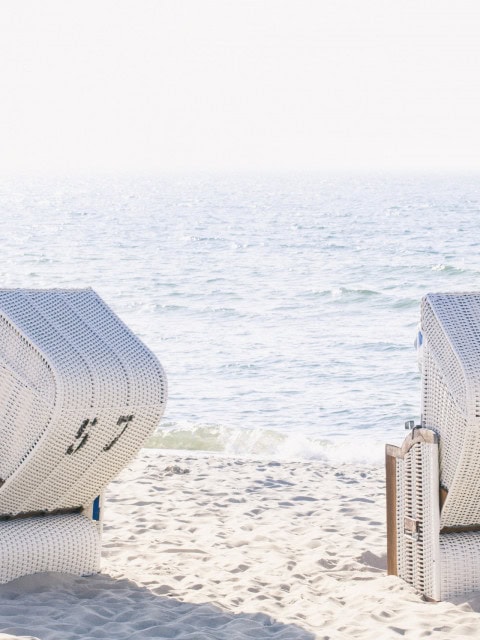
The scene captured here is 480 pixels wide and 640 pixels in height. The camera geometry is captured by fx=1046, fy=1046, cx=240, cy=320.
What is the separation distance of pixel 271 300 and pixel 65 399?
18423 mm

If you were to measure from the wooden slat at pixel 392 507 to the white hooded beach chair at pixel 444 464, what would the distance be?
25mm

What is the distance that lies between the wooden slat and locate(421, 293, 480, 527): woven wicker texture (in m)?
0.32

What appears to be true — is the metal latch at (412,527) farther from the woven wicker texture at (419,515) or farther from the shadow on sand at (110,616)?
the shadow on sand at (110,616)

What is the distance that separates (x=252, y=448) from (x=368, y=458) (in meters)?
1.41

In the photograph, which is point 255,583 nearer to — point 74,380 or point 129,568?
point 129,568

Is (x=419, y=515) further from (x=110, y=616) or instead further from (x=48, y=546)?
(x=48, y=546)

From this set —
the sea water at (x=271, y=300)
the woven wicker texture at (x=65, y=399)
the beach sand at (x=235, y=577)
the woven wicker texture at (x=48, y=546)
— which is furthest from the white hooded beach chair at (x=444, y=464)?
the sea water at (x=271, y=300)

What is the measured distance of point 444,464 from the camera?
4.56 meters

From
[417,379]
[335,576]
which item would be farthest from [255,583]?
[417,379]

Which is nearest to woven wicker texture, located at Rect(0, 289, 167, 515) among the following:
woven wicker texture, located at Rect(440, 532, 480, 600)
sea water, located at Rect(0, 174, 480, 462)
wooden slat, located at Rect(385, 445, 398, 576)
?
wooden slat, located at Rect(385, 445, 398, 576)

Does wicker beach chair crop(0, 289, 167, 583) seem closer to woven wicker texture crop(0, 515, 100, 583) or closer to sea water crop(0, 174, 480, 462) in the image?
woven wicker texture crop(0, 515, 100, 583)

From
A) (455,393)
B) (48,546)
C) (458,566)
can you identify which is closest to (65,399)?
(48,546)

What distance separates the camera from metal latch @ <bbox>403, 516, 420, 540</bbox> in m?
4.73

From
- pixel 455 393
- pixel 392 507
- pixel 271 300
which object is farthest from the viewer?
pixel 271 300
